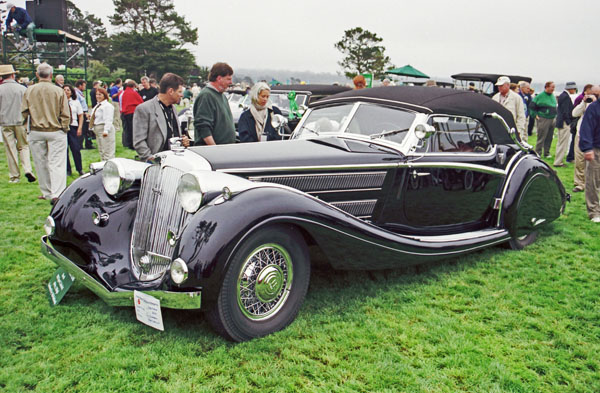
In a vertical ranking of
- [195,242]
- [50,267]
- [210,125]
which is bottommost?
[50,267]

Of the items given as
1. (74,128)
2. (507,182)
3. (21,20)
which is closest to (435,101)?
(507,182)

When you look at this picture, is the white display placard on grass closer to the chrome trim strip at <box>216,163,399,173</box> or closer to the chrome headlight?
the chrome trim strip at <box>216,163,399,173</box>

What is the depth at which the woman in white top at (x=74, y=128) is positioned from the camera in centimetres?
860

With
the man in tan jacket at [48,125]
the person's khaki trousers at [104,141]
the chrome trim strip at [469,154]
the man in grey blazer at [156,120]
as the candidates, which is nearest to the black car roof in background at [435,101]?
the chrome trim strip at [469,154]

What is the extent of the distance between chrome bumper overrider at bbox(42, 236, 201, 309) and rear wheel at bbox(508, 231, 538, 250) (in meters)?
4.10

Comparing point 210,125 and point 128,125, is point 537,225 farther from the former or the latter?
point 128,125

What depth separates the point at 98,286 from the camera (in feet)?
10.2

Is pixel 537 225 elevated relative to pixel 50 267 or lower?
elevated

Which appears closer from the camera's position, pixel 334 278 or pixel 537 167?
pixel 334 278

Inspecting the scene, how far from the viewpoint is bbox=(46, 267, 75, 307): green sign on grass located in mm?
3535

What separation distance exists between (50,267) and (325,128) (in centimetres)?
318

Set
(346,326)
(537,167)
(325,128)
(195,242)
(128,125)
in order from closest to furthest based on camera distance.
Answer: (195,242), (346,326), (325,128), (537,167), (128,125)

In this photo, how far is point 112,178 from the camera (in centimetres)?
387

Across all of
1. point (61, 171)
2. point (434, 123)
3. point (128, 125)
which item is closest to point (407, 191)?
point (434, 123)
